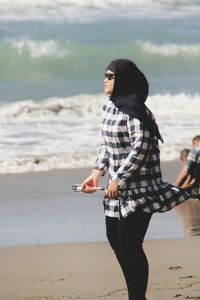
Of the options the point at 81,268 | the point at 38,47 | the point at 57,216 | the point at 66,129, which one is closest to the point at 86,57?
the point at 38,47

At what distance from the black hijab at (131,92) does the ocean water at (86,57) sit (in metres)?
13.1

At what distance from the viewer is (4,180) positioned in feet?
41.7

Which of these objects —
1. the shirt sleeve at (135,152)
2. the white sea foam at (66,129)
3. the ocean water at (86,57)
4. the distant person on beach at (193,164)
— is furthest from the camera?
the ocean water at (86,57)

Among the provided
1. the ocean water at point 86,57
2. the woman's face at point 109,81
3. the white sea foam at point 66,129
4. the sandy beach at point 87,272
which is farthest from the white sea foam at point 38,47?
the woman's face at point 109,81

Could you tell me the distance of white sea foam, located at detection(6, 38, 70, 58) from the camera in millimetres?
32344

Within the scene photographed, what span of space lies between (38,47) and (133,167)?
91.3ft

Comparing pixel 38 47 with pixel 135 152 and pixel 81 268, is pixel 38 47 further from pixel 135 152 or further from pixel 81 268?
pixel 135 152

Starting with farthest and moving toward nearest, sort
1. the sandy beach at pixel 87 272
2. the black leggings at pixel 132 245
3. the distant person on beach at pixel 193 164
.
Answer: the distant person on beach at pixel 193 164 → the sandy beach at pixel 87 272 → the black leggings at pixel 132 245

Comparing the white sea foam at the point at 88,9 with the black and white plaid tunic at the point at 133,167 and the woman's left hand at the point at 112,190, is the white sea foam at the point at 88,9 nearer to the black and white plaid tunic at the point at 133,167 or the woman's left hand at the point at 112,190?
the black and white plaid tunic at the point at 133,167

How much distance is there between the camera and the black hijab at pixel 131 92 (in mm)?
5320

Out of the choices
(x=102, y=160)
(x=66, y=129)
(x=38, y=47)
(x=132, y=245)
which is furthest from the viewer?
(x=38, y=47)

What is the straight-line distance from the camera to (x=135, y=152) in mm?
5262

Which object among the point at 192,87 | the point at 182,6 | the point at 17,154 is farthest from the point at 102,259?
the point at 182,6

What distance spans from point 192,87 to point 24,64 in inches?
230
